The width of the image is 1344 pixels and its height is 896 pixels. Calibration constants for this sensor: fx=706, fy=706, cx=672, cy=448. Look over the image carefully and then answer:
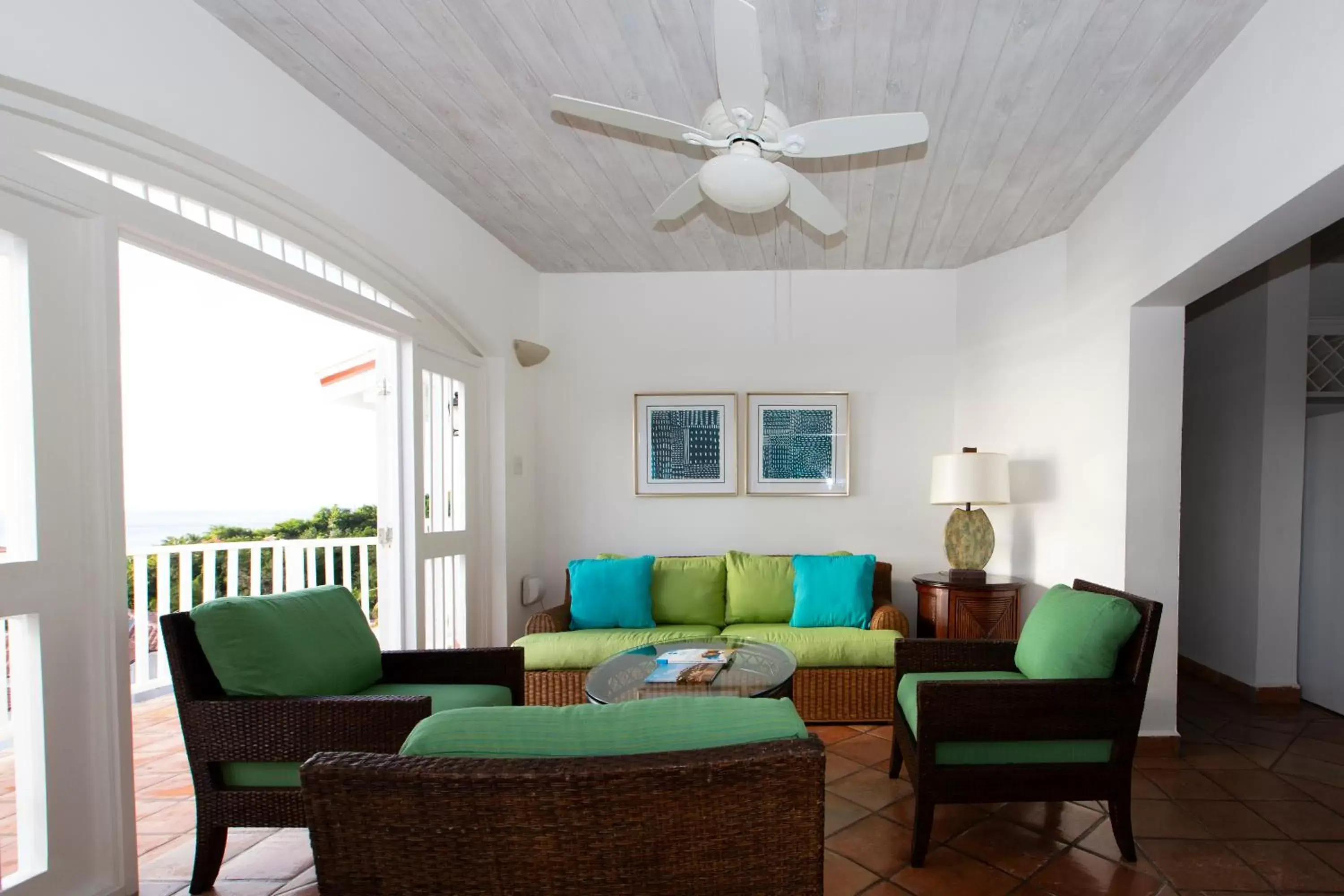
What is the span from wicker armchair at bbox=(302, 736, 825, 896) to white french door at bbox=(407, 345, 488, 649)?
2.56 meters

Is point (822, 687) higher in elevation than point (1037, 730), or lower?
lower

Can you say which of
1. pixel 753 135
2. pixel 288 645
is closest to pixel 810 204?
pixel 753 135

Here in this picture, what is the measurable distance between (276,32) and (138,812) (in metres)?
2.84

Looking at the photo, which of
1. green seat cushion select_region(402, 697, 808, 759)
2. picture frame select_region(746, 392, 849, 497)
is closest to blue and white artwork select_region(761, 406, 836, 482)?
picture frame select_region(746, 392, 849, 497)

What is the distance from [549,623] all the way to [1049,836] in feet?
8.15

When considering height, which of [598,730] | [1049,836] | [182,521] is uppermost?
[598,730]

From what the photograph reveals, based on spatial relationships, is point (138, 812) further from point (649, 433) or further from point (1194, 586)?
point (1194, 586)

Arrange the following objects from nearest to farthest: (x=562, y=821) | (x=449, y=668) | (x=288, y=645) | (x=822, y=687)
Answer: (x=562, y=821) < (x=288, y=645) < (x=449, y=668) < (x=822, y=687)

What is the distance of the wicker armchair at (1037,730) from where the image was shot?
2283mm

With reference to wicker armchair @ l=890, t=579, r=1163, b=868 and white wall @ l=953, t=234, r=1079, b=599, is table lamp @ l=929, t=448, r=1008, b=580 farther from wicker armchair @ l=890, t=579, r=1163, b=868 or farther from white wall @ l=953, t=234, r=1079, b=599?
A: wicker armchair @ l=890, t=579, r=1163, b=868

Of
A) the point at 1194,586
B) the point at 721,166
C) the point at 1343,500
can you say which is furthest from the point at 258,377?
the point at 1343,500

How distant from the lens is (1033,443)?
4.01 metres

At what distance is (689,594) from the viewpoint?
4.21m

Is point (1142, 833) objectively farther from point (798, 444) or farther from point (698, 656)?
point (798, 444)
